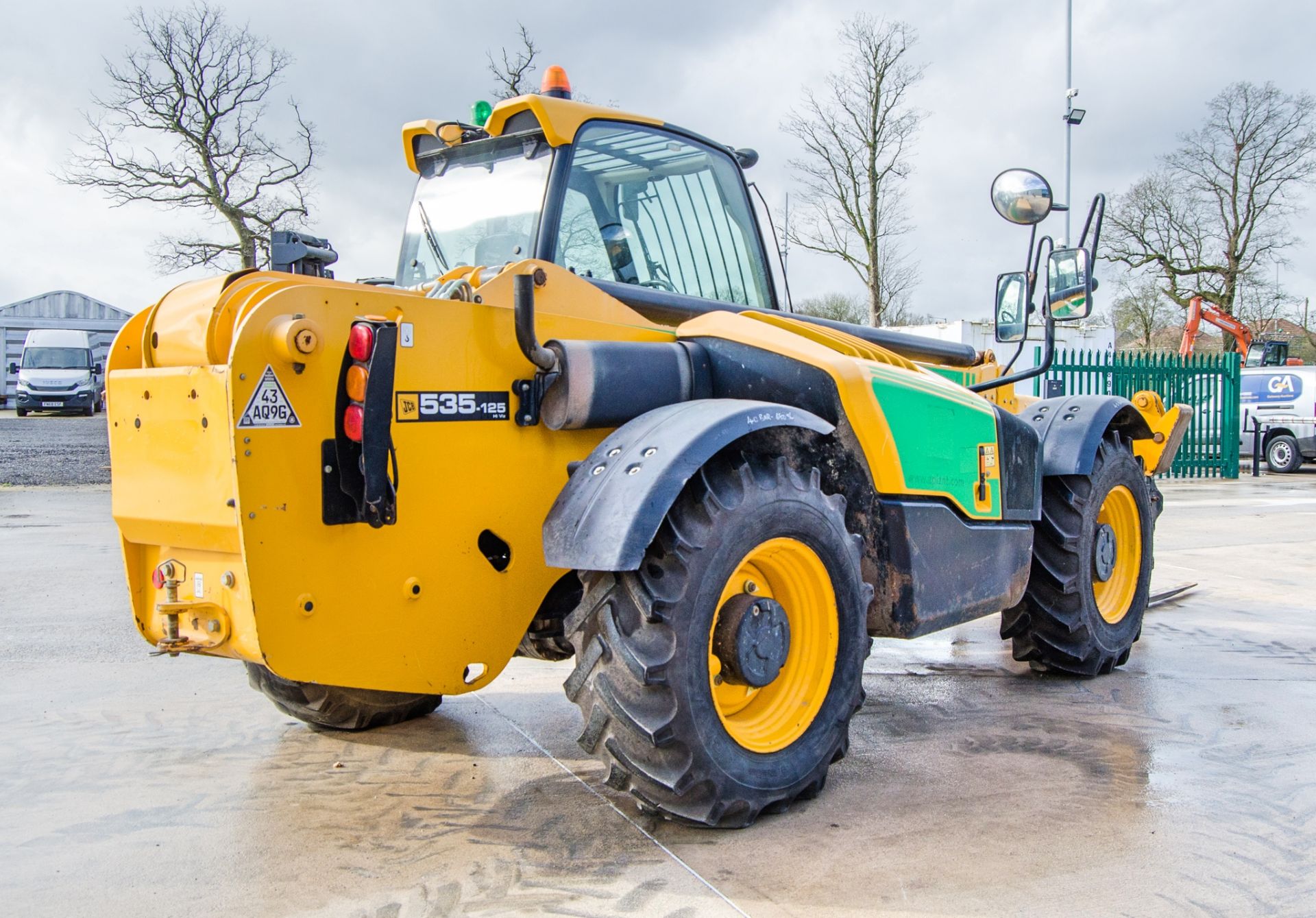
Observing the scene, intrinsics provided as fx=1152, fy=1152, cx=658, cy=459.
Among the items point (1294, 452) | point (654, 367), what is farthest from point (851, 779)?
point (1294, 452)

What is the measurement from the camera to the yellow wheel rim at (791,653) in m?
3.72

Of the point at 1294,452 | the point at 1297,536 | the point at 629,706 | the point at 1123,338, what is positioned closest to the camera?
the point at 629,706

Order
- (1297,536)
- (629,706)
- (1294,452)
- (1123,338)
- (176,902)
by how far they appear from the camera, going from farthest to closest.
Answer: (1123,338) → (1294,452) → (1297,536) → (629,706) → (176,902)

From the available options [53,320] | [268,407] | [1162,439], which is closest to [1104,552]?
[1162,439]

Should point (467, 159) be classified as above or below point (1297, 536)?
above

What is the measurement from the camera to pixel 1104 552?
5.62m

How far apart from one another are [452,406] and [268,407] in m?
0.55

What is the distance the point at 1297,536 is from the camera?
36.2 feet

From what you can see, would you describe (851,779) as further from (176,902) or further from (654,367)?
(176,902)

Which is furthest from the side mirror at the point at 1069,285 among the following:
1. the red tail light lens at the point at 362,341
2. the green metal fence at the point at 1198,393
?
the green metal fence at the point at 1198,393

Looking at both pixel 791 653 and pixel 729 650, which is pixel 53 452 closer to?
pixel 791 653

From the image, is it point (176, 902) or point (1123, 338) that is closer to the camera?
point (176, 902)

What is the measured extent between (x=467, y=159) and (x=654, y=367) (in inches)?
49.7

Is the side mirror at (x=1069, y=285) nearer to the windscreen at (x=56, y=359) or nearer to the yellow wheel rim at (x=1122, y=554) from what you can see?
the yellow wheel rim at (x=1122, y=554)
